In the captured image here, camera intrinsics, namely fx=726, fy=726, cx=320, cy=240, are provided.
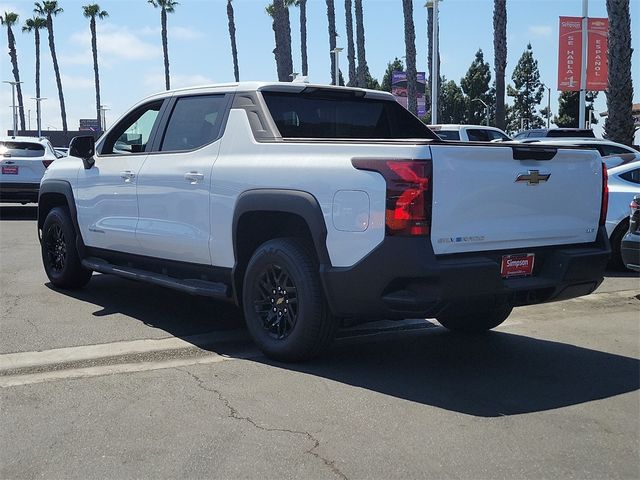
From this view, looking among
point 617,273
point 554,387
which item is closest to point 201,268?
point 554,387

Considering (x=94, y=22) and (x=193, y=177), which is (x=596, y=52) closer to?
(x=193, y=177)

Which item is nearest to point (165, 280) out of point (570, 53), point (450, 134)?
point (450, 134)

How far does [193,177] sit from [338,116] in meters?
1.42

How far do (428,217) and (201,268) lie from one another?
2189 millimetres

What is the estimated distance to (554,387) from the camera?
4.78 m

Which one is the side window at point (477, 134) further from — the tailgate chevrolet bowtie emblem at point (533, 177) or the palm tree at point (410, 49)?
the palm tree at point (410, 49)

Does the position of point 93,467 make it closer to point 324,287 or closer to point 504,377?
point 324,287

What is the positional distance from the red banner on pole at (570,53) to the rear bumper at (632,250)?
2223 cm

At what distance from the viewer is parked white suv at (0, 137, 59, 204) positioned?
15453 mm

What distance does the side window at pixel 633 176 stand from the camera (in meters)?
9.64

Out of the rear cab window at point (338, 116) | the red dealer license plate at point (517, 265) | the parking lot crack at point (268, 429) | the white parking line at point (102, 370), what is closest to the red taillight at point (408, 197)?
the red dealer license plate at point (517, 265)

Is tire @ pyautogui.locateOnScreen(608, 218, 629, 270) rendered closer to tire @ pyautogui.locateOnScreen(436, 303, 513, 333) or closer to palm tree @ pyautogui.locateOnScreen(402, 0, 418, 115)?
tire @ pyautogui.locateOnScreen(436, 303, 513, 333)

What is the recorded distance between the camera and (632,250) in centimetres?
690

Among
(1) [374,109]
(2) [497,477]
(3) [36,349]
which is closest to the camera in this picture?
(2) [497,477]
